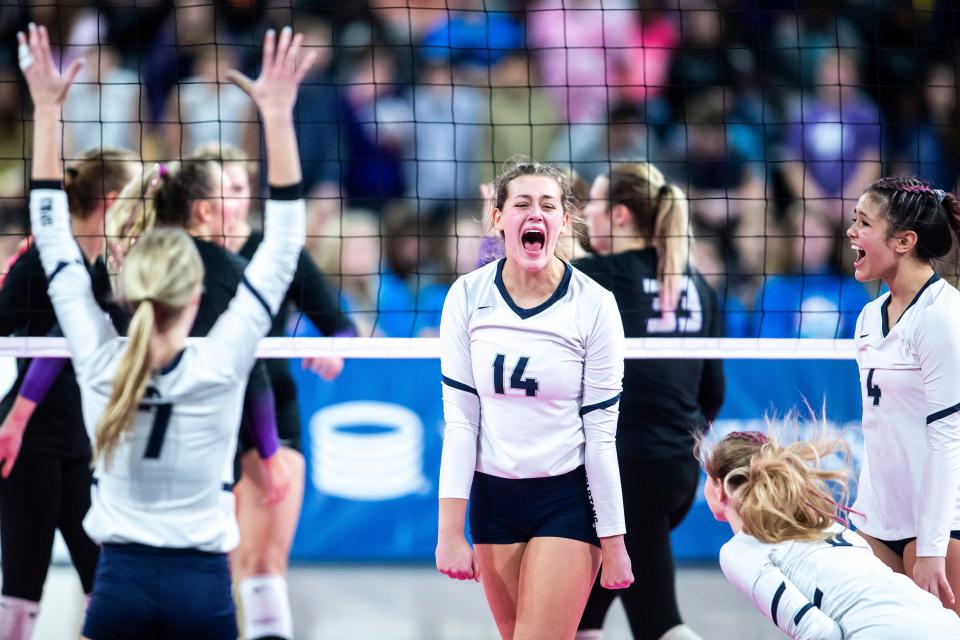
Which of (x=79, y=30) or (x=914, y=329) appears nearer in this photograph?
(x=914, y=329)

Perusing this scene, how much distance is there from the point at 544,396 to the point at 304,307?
7.11ft

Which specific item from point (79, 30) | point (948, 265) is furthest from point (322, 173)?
point (948, 265)

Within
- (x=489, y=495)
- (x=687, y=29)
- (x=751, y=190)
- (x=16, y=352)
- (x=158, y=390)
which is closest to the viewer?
(x=158, y=390)

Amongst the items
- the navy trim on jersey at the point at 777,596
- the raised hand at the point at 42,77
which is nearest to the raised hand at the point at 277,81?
the raised hand at the point at 42,77

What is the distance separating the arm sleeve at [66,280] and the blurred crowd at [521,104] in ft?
15.9

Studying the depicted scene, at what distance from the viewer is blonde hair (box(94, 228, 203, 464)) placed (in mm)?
3365

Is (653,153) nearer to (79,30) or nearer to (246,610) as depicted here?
(79,30)

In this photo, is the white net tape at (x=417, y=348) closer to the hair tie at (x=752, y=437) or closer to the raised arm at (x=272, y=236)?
the hair tie at (x=752, y=437)

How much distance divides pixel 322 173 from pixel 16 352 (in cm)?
454

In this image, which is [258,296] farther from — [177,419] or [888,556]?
[888,556]

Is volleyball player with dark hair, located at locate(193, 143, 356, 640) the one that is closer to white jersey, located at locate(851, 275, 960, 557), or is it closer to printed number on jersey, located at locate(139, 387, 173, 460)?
printed number on jersey, located at locate(139, 387, 173, 460)

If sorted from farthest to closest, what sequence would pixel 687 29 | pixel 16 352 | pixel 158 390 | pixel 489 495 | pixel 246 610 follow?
pixel 687 29, pixel 246 610, pixel 16 352, pixel 489 495, pixel 158 390

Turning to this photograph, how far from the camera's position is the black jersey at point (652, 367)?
5.16 meters

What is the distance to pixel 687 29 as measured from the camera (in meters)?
10.1
